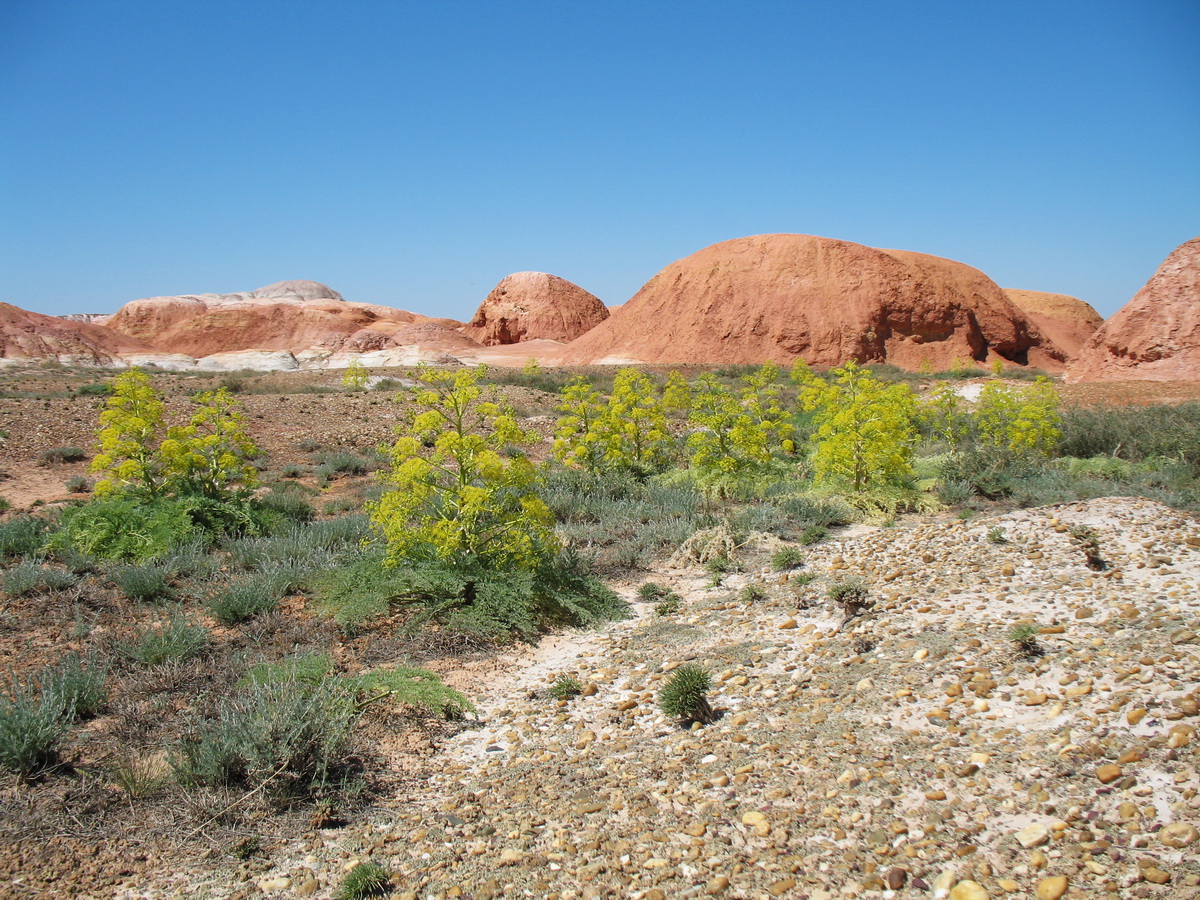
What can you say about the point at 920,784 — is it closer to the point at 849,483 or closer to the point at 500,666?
the point at 500,666

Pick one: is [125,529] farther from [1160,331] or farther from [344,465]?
[1160,331]

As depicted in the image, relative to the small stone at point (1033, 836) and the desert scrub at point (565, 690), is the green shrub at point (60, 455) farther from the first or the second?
the small stone at point (1033, 836)

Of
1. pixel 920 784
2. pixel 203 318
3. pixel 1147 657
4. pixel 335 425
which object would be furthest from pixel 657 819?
pixel 203 318

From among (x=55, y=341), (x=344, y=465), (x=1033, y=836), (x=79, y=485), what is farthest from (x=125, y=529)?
(x=55, y=341)

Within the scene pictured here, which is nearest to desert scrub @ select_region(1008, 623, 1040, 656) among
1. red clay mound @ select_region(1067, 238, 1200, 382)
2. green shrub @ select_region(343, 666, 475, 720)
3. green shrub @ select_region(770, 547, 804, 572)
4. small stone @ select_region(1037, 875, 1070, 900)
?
small stone @ select_region(1037, 875, 1070, 900)

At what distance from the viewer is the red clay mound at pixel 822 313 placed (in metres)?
36.7

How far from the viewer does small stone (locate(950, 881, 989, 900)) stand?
2.59 m

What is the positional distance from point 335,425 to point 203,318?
43.3m

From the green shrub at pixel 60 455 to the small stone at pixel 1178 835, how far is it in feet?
49.8

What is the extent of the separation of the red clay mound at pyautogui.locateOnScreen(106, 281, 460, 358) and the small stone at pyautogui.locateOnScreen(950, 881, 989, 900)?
50657 millimetres

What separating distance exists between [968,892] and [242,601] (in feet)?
17.6

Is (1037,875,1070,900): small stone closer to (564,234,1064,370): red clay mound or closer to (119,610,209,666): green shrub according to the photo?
(119,610,209,666): green shrub

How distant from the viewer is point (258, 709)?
150 inches

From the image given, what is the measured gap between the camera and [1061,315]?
50.0 metres
